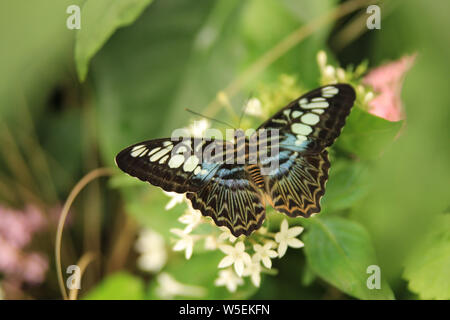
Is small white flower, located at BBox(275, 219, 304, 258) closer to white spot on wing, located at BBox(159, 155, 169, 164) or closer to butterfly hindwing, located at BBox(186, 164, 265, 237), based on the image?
butterfly hindwing, located at BBox(186, 164, 265, 237)

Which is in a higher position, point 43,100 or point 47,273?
point 43,100

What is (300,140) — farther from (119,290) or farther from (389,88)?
(119,290)

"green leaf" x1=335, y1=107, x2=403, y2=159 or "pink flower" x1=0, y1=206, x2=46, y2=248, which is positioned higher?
"pink flower" x1=0, y1=206, x2=46, y2=248

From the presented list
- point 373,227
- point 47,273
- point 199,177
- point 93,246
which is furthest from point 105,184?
point 373,227

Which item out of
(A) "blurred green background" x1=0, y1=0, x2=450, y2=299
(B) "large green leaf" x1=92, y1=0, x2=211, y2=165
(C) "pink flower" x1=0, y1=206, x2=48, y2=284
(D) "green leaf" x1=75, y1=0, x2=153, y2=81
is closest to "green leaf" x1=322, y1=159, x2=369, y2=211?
(A) "blurred green background" x1=0, y1=0, x2=450, y2=299

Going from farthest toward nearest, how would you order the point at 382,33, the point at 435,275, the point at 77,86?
the point at 77,86 → the point at 382,33 → the point at 435,275

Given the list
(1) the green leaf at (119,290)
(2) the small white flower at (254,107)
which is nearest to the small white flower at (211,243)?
(2) the small white flower at (254,107)

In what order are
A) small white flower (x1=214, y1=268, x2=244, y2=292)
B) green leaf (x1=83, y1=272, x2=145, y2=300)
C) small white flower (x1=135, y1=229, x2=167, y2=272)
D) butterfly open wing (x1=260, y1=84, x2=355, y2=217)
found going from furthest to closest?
small white flower (x1=135, y1=229, x2=167, y2=272) → green leaf (x1=83, y1=272, x2=145, y2=300) → small white flower (x1=214, y1=268, x2=244, y2=292) → butterfly open wing (x1=260, y1=84, x2=355, y2=217)
